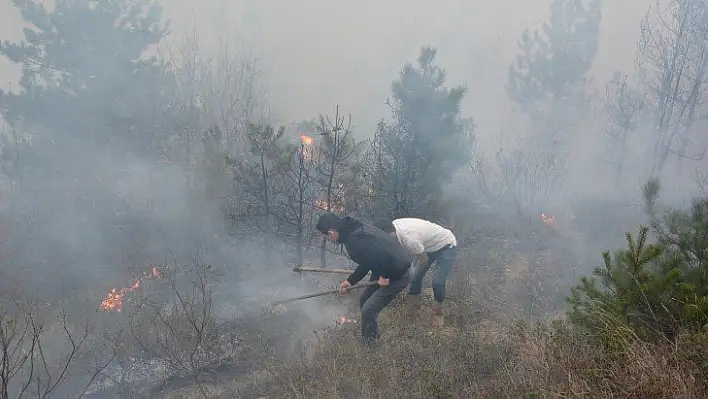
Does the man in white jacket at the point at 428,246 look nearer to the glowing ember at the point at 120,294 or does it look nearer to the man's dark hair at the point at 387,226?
the man's dark hair at the point at 387,226

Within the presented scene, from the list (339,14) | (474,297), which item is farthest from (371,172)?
(339,14)

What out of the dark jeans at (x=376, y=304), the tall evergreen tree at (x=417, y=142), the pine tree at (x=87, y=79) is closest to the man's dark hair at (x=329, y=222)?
A: the dark jeans at (x=376, y=304)

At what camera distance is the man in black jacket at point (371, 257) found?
478cm

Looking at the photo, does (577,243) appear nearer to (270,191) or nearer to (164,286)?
(270,191)

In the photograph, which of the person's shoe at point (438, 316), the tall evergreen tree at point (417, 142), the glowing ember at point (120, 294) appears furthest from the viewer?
the tall evergreen tree at point (417, 142)

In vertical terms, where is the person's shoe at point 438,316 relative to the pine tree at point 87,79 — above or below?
below

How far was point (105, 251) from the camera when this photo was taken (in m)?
12.1

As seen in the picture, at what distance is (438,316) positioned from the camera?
6.16 metres

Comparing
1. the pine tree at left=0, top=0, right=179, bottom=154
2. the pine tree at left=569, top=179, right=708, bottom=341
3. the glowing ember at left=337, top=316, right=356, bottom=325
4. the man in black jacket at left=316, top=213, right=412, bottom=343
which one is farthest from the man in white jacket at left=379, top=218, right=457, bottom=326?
the pine tree at left=0, top=0, right=179, bottom=154

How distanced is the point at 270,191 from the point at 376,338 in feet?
15.1

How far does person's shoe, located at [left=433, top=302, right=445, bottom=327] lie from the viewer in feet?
19.8

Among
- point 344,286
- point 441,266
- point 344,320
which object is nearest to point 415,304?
point 441,266

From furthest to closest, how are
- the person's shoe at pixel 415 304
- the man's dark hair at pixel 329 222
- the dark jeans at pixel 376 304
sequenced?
the person's shoe at pixel 415 304, the dark jeans at pixel 376 304, the man's dark hair at pixel 329 222

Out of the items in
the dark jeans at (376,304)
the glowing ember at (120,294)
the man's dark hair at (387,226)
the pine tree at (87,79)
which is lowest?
the glowing ember at (120,294)
